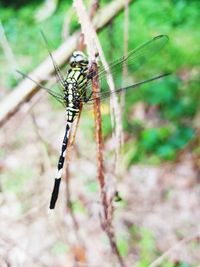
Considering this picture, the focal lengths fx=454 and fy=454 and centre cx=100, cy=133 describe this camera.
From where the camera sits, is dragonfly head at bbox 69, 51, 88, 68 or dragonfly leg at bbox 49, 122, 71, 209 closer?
dragonfly head at bbox 69, 51, 88, 68

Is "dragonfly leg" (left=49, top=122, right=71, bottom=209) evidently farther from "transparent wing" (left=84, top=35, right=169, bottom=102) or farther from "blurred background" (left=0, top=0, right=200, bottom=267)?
"blurred background" (left=0, top=0, right=200, bottom=267)

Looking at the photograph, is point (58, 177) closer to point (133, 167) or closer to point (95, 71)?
point (95, 71)

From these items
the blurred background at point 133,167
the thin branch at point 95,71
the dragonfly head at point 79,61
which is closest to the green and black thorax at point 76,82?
the dragonfly head at point 79,61

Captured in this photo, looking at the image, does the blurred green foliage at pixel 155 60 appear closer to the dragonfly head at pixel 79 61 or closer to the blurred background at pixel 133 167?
the blurred background at pixel 133 167

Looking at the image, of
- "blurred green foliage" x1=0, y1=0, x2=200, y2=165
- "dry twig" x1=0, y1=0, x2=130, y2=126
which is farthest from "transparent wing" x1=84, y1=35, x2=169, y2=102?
"blurred green foliage" x1=0, y1=0, x2=200, y2=165

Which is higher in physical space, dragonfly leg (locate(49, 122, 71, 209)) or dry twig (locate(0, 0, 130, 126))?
dry twig (locate(0, 0, 130, 126))

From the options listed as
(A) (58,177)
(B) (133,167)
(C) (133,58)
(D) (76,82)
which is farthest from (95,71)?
(B) (133,167)

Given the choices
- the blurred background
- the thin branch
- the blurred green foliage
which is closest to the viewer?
the thin branch

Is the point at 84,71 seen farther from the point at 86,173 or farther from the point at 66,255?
the point at 86,173
